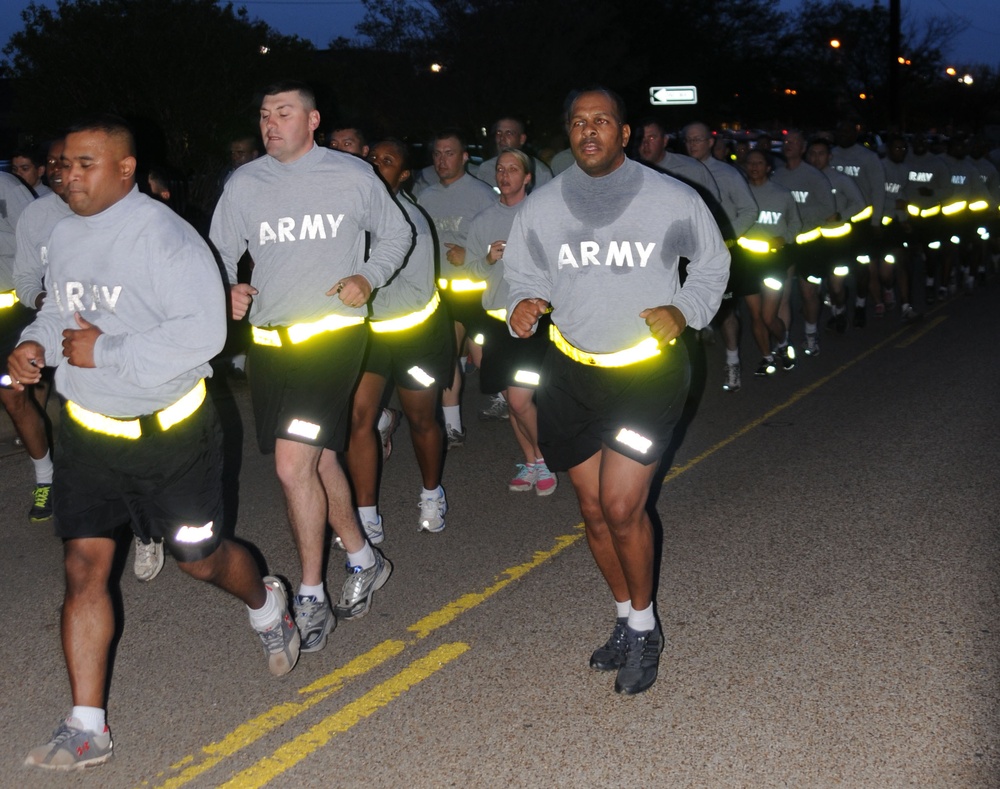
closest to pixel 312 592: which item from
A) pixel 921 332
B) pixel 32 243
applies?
pixel 32 243

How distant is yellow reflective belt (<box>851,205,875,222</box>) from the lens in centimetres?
1240

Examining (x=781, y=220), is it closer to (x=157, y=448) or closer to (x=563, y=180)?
(x=563, y=180)

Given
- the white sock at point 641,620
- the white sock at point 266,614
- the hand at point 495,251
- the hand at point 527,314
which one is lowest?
the white sock at point 641,620

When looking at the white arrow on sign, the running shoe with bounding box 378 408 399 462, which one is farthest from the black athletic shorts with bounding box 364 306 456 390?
the white arrow on sign

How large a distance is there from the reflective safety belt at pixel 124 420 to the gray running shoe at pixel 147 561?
1904mm

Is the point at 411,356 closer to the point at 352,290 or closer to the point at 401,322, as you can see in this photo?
the point at 401,322

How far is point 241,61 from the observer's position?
17672 millimetres

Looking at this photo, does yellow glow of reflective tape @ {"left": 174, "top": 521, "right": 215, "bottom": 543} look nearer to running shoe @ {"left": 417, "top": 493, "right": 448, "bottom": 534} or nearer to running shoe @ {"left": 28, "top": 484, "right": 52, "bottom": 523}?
running shoe @ {"left": 417, "top": 493, "right": 448, "bottom": 534}

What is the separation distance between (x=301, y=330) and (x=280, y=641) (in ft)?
3.99

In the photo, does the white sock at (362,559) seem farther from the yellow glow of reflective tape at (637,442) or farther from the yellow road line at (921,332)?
the yellow road line at (921,332)

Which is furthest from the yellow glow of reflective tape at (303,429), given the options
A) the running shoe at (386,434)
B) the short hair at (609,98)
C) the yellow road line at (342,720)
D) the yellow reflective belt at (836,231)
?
the yellow reflective belt at (836,231)

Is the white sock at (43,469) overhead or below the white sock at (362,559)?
below

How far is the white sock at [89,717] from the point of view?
4.07 m

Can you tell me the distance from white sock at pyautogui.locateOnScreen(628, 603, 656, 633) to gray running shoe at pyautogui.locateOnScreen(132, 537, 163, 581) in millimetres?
2465
